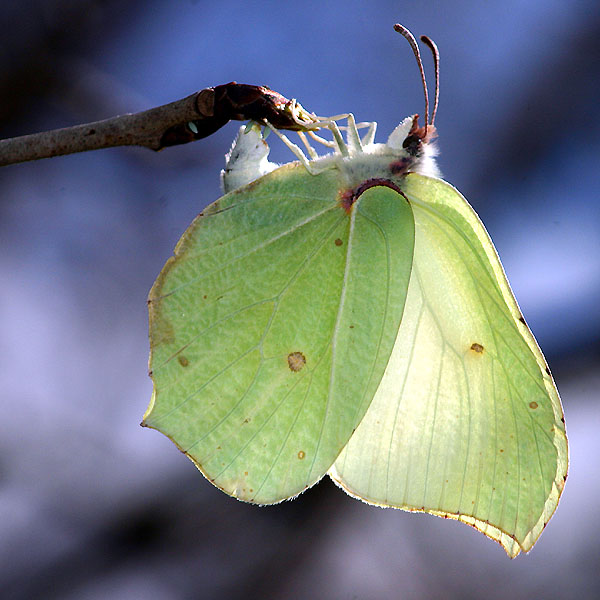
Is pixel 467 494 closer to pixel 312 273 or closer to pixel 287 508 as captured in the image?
pixel 312 273

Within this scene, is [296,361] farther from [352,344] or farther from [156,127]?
[156,127]

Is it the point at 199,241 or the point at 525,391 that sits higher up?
the point at 199,241

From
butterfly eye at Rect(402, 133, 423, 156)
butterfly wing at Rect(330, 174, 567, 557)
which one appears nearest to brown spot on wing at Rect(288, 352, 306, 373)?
butterfly wing at Rect(330, 174, 567, 557)

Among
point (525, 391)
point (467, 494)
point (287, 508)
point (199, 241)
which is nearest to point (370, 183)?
point (199, 241)

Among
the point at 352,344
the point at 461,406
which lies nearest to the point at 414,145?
the point at 352,344

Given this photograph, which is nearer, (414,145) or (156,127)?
(156,127)
